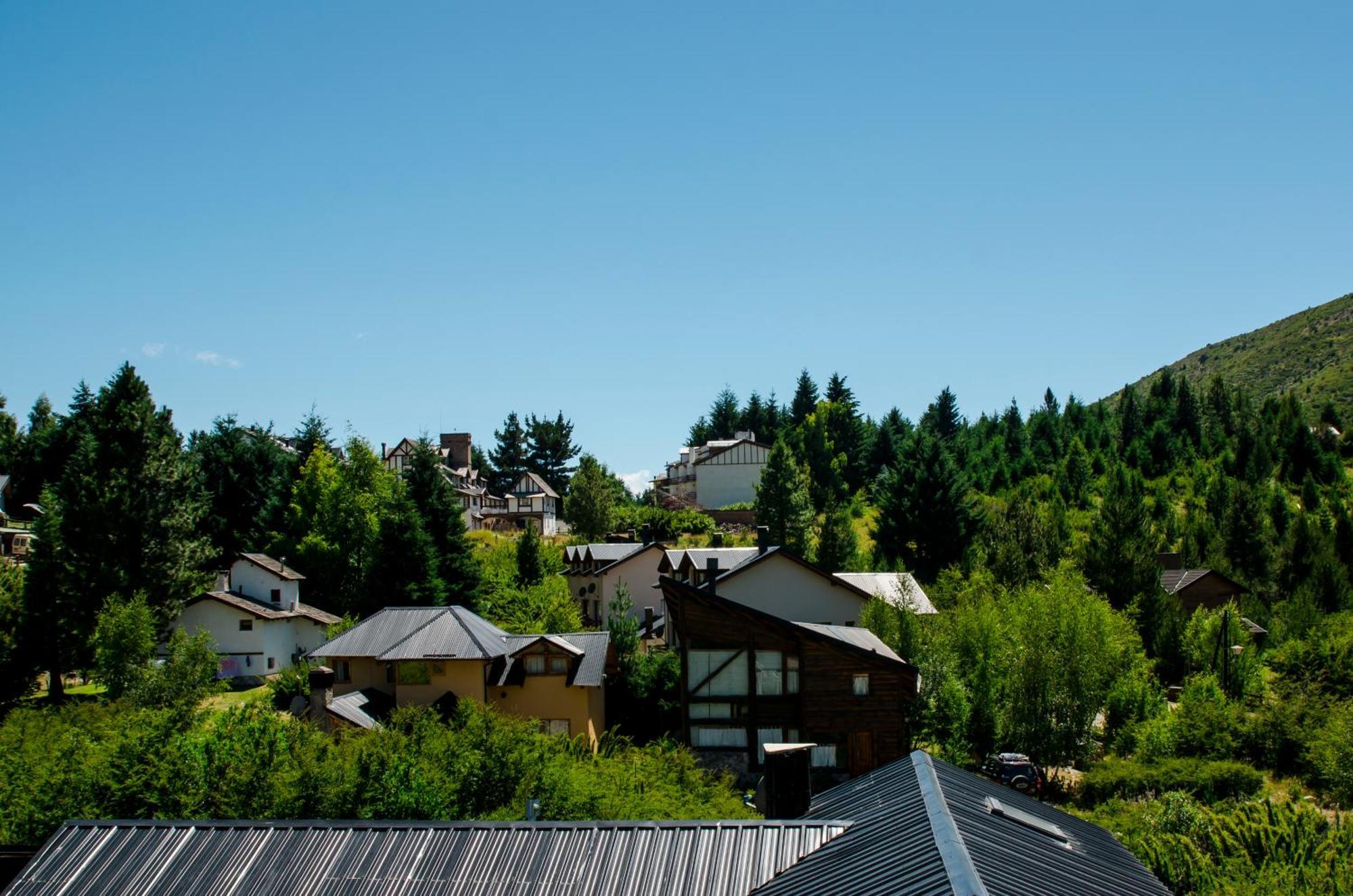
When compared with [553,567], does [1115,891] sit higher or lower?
lower

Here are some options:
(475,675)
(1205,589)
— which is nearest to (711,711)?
(475,675)

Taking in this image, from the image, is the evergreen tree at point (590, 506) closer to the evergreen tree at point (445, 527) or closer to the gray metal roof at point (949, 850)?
the evergreen tree at point (445, 527)

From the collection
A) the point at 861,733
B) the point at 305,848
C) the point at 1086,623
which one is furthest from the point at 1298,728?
the point at 305,848

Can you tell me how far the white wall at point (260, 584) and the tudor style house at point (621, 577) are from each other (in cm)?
1465

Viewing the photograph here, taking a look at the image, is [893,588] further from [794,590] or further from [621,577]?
[621,577]

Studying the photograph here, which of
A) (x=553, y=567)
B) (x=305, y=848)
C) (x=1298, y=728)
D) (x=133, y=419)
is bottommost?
(x=1298, y=728)

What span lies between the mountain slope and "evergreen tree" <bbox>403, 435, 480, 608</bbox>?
338 ft

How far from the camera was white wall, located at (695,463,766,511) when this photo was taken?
91.9 metres

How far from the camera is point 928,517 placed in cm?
6438

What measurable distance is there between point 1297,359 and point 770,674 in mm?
144333

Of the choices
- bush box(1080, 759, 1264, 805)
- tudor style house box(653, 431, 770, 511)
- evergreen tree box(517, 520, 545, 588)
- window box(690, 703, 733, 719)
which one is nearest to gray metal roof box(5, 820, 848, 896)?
window box(690, 703, 733, 719)

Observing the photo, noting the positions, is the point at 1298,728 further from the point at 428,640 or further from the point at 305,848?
the point at 305,848

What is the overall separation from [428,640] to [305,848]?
2567 centimetres

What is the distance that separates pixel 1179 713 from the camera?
123 feet
